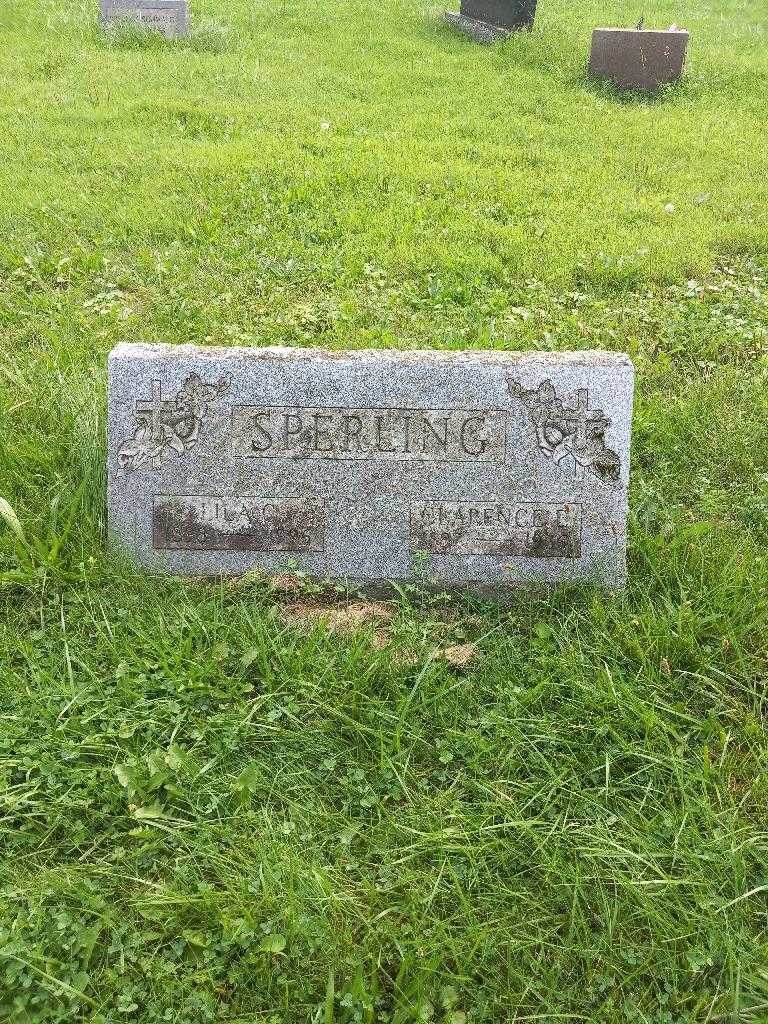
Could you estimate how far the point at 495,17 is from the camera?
31.4ft

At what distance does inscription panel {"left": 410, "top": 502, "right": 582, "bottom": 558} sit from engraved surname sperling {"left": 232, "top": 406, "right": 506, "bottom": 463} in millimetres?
187

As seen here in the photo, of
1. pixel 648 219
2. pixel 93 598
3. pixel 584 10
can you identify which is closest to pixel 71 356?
pixel 93 598

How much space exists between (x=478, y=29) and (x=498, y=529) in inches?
350

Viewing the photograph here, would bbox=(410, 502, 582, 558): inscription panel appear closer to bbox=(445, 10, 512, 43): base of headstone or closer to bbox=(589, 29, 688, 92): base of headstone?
bbox=(589, 29, 688, 92): base of headstone

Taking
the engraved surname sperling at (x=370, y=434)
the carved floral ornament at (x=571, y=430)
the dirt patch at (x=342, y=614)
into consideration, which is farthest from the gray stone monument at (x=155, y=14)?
the dirt patch at (x=342, y=614)

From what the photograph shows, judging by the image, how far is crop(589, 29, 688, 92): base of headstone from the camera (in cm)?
822

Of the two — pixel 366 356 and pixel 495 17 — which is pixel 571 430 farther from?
pixel 495 17

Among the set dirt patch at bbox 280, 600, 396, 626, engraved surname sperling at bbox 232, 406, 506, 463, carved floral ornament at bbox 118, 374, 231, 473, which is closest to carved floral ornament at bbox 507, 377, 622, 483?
engraved surname sperling at bbox 232, 406, 506, 463

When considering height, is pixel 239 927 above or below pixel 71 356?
below

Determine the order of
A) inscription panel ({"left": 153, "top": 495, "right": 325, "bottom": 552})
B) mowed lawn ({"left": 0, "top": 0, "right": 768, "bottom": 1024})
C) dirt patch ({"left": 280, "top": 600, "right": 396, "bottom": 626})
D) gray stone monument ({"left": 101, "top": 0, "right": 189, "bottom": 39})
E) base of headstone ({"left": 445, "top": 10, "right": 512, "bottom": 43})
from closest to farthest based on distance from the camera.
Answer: mowed lawn ({"left": 0, "top": 0, "right": 768, "bottom": 1024}) → dirt patch ({"left": 280, "top": 600, "right": 396, "bottom": 626}) → inscription panel ({"left": 153, "top": 495, "right": 325, "bottom": 552}) → gray stone monument ({"left": 101, "top": 0, "right": 189, "bottom": 39}) → base of headstone ({"left": 445, "top": 10, "right": 512, "bottom": 43})

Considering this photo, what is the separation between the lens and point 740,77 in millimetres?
8688

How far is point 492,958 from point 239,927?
61 centimetres

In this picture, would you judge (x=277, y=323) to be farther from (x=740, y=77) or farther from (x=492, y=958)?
(x=740, y=77)

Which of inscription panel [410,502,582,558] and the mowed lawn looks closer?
the mowed lawn
